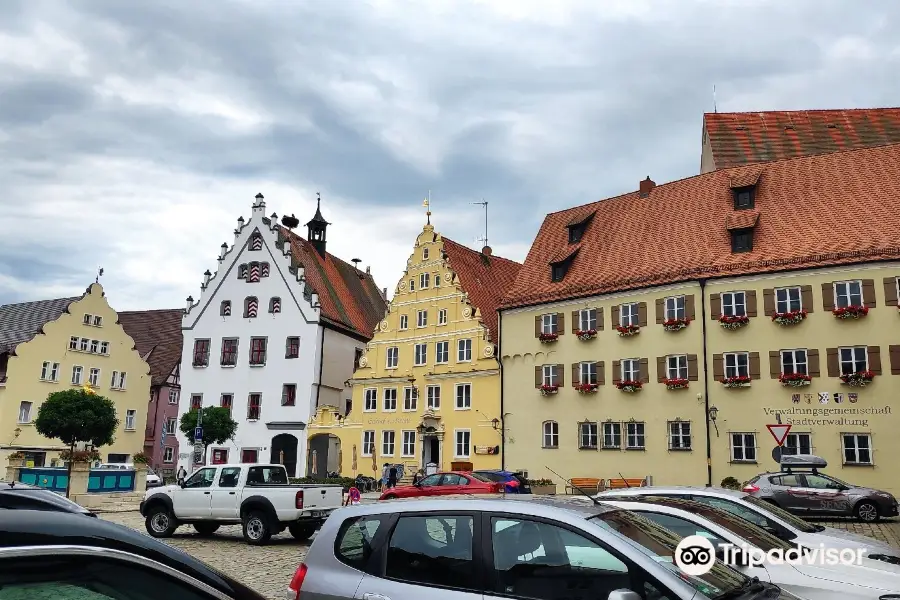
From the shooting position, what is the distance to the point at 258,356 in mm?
46719

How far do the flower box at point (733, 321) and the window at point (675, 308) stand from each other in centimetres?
175

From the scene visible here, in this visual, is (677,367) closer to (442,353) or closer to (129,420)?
(442,353)

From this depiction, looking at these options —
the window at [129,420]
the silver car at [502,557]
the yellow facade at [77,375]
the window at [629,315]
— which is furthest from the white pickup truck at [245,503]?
the window at [129,420]

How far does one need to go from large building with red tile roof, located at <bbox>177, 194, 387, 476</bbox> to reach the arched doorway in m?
0.06

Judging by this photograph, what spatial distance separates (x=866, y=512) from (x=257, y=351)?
34.4 metres

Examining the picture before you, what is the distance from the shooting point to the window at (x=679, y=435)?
32.1 metres

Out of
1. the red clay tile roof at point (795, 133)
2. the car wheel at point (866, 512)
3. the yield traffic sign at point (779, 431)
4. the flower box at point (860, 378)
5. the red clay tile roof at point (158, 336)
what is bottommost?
the car wheel at point (866, 512)

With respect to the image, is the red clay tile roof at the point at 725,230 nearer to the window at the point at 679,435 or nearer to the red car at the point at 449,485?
the window at the point at 679,435

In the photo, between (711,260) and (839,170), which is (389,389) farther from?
(839,170)

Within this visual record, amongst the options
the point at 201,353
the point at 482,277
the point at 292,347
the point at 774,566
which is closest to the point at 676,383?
the point at 482,277

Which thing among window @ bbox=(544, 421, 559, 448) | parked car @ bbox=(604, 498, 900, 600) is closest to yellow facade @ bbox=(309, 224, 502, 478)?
window @ bbox=(544, 421, 559, 448)

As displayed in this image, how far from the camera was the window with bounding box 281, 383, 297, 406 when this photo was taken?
44844 mm

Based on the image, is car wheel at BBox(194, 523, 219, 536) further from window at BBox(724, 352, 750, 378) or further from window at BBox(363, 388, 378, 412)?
window at BBox(363, 388, 378, 412)

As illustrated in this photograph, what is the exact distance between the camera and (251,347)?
47.1 meters
